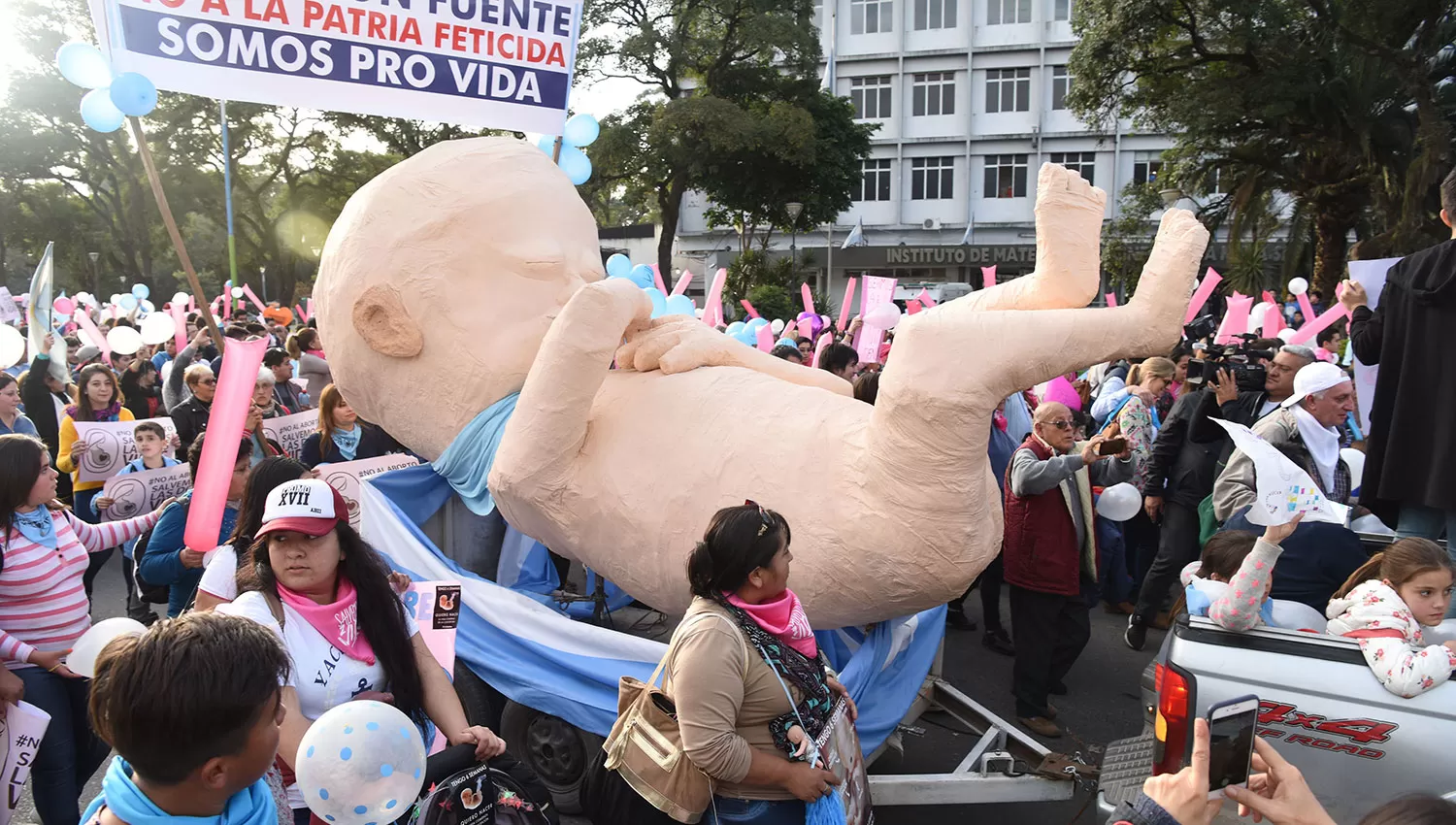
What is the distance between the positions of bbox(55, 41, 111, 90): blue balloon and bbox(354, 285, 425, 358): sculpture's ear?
128 cm

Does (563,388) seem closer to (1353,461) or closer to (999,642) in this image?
(999,642)

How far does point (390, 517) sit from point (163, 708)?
93.7 inches

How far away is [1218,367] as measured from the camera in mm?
4871

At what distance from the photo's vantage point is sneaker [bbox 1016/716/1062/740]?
13.7 feet

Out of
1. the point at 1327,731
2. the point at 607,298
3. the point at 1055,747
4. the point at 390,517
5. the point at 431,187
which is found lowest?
the point at 1055,747

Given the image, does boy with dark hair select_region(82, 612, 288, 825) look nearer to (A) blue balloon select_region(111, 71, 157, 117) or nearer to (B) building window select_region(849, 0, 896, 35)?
(A) blue balloon select_region(111, 71, 157, 117)

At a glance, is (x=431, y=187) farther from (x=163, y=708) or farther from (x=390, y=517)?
(x=163, y=708)

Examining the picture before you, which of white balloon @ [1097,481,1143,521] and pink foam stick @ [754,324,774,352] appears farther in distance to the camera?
pink foam stick @ [754,324,774,352]

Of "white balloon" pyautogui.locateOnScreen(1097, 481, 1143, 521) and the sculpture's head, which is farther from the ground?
the sculpture's head

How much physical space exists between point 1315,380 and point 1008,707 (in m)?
2.09

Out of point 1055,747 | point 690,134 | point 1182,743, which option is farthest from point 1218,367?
point 690,134

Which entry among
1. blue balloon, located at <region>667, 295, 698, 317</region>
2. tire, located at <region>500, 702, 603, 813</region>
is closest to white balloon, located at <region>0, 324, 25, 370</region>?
blue balloon, located at <region>667, 295, 698, 317</region>

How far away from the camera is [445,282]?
347cm

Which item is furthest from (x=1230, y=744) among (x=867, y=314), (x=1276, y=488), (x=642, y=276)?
(x=867, y=314)
